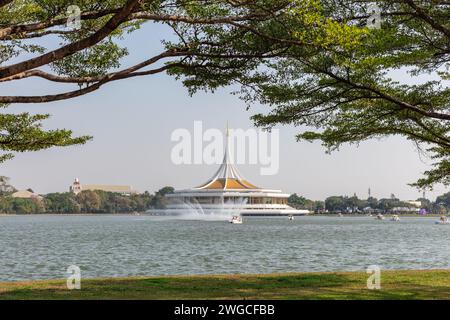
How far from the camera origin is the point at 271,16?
1103 cm

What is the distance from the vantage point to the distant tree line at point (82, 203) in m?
157

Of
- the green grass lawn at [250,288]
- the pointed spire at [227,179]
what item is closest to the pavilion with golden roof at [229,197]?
the pointed spire at [227,179]

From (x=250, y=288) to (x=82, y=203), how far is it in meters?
154

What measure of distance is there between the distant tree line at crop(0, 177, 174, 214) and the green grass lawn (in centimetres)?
14078

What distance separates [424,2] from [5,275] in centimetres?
2062

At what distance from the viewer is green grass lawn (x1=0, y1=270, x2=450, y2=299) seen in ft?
39.1

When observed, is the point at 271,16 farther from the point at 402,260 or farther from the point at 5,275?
the point at 402,260

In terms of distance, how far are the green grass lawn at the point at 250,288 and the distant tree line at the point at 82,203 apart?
141 meters

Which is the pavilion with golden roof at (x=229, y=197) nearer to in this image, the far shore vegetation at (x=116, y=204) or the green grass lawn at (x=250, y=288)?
the far shore vegetation at (x=116, y=204)

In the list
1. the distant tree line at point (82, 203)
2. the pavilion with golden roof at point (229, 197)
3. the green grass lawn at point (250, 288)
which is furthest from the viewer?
the distant tree line at point (82, 203)

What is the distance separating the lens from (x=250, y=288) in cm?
1324

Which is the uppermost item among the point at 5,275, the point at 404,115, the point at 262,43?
the point at 262,43
